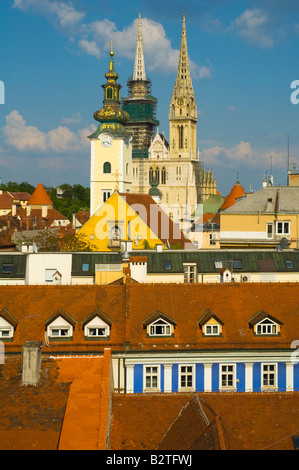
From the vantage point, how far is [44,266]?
31094 mm

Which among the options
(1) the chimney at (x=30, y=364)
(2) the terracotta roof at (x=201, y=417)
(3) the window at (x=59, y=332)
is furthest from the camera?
(3) the window at (x=59, y=332)

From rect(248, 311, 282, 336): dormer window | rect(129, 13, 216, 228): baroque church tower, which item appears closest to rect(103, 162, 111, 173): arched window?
rect(129, 13, 216, 228): baroque church tower

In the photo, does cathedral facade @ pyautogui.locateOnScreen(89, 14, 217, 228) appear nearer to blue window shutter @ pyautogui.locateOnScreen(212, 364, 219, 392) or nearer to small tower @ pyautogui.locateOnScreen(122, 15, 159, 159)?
small tower @ pyautogui.locateOnScreen(122, 15, 159, 159)

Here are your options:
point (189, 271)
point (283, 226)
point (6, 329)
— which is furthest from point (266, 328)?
point (283, 226)

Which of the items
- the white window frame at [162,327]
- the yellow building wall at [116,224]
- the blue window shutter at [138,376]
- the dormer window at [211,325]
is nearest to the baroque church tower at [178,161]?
the yellow building wall at [116,224]

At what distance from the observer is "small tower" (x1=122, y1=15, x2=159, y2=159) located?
138250 millimetres

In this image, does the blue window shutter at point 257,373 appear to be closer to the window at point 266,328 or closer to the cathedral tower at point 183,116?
the window at point 266,328

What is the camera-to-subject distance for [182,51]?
14400 centimetres

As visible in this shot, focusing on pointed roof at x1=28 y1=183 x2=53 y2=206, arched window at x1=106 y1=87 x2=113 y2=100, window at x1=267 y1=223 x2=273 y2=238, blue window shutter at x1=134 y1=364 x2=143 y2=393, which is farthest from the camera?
pointed roof at x1=28 y1=183 x2=53 y2=206

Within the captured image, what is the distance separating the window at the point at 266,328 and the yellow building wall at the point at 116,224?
24730 millimetres

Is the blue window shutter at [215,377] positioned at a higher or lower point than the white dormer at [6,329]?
lower

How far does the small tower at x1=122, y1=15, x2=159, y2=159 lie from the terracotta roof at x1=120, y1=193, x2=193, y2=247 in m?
83.3

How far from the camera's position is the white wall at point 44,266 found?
1221 inches

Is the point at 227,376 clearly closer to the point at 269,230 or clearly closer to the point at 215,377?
the point at 215,377
